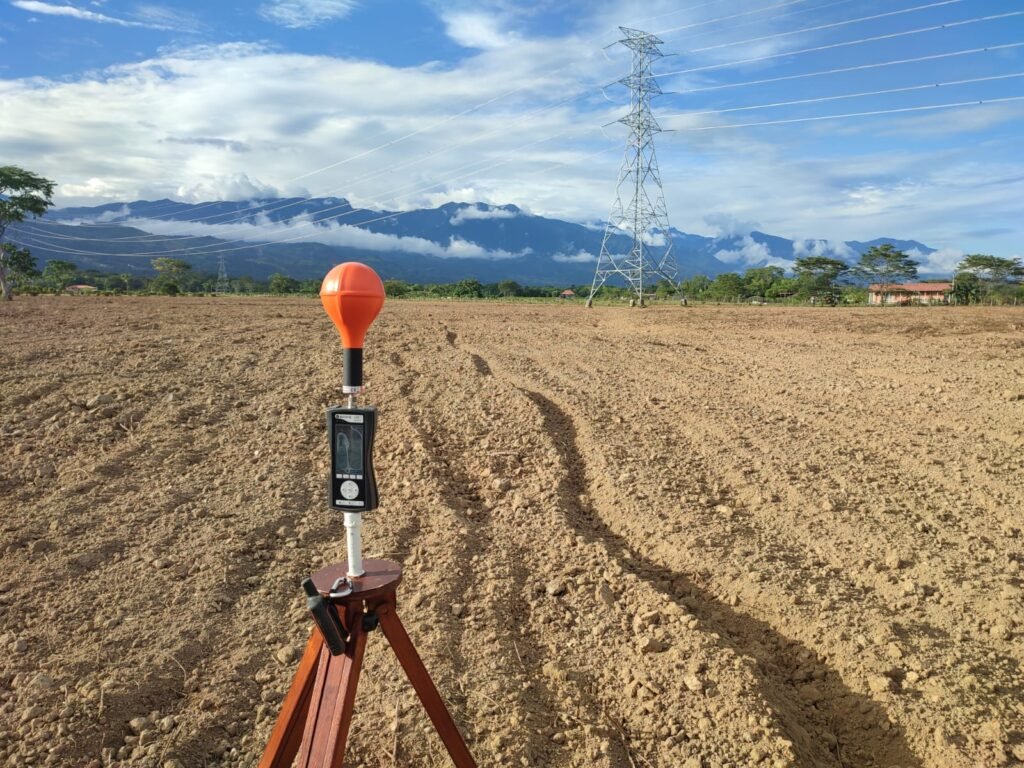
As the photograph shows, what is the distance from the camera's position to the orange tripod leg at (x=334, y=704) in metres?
1.74

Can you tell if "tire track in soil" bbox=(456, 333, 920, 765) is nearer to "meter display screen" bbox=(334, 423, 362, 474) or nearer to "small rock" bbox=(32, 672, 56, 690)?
"meter display screen" bbox=(334, 423, 362, 474)

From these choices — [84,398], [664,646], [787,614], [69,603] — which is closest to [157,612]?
[69,603]

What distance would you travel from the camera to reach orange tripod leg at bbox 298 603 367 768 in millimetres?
1743

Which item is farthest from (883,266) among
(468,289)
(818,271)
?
(468,289)

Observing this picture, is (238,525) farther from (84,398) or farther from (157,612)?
(84,398)

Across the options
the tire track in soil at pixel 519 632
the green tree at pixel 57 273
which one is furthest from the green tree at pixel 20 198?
the tire track in soil at pixel 519 632

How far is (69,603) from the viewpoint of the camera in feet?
10.9

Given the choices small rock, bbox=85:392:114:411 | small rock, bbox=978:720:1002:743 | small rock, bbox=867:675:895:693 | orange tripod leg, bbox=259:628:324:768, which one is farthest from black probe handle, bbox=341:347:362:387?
small rock, bbox=85:392:114:411

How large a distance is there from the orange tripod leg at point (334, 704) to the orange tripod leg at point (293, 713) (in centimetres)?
5

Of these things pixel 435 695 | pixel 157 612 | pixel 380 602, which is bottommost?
pixel 157 612

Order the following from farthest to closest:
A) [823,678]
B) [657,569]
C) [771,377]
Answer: [771,377] < [657,569] < [823,678]

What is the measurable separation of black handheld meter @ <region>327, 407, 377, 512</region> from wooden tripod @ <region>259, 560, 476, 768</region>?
0.68ft

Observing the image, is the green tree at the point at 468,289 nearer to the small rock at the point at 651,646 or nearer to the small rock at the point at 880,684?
the small rock at the point at 651,646

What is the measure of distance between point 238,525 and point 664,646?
2.65 meters
